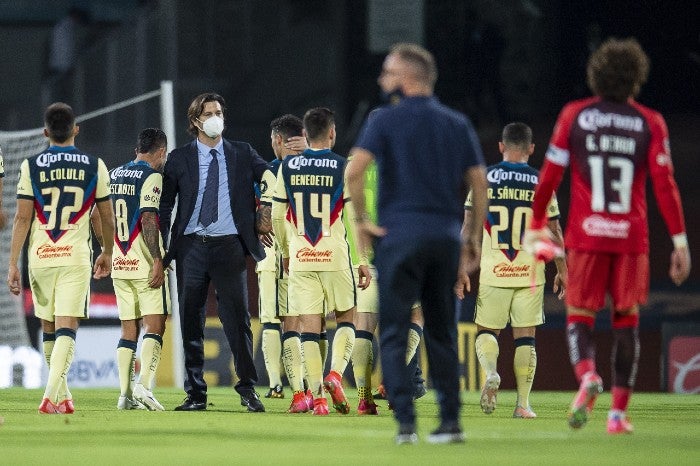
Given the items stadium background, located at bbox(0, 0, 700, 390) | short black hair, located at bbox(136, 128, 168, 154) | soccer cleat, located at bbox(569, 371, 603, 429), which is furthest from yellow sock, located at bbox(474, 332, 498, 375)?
stadium background, located at bbox(0, 0, 700, 390)

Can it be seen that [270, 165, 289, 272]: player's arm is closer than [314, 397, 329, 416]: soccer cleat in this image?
No

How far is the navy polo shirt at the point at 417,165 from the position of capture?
741 cm

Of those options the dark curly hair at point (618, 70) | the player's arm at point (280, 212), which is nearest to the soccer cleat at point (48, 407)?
the player's arm at point (280, 212)

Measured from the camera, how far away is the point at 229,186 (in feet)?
35.9

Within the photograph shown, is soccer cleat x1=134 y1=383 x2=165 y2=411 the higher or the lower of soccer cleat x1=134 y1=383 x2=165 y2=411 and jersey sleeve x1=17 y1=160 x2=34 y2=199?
the lower

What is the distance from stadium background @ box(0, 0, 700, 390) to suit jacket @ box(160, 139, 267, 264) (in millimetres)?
7665

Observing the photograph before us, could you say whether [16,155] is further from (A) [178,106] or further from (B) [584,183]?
(B) [584,183]

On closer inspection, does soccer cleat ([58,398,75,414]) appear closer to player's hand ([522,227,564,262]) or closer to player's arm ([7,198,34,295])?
player's arm ([7,198,34,295])

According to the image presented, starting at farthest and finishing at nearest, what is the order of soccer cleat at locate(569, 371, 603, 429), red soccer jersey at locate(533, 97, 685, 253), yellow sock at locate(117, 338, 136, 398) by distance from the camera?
yellow sock at locate(117, 338, 136, 398) → red soccer jersey at locate(533, 97, 685, 253) → soccer cleat at locate(569, 371, 603, 429)

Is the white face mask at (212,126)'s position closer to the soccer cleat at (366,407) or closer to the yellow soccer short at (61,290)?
the yellow soccer short at (61,290)

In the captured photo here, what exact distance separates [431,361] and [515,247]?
371 centimetres

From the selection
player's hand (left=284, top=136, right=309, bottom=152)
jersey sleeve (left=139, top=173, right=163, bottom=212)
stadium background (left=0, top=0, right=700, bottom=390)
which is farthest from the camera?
stadium background (left=0, top=0, right=700, bottom=390)

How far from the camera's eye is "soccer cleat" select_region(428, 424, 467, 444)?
7477 millimetres

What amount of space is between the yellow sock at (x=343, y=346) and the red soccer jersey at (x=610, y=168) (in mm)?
2957
